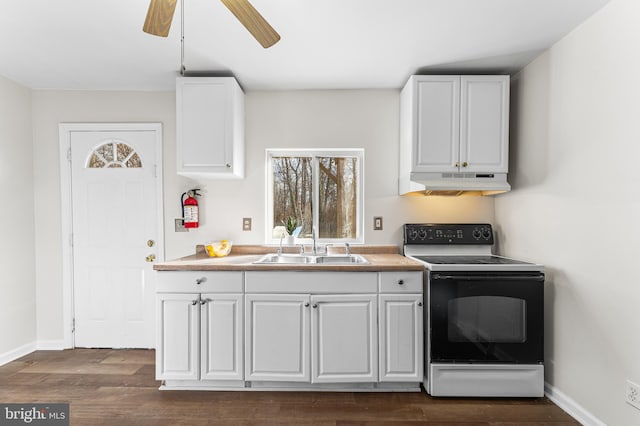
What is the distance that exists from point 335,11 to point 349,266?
5.03ft

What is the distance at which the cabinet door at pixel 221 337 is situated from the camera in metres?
2.27

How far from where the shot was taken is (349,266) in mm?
2260

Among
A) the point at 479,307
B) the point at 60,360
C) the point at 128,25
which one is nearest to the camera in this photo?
the point at 128,25

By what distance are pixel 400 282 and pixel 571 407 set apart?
1245 mm

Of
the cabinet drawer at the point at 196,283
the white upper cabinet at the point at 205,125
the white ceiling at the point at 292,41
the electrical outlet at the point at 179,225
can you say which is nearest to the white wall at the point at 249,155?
the electrical outlet at the point at 179,225

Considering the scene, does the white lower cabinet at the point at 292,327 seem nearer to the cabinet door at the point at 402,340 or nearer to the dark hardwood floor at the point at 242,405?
→ the cabinet door at the point at 402,340

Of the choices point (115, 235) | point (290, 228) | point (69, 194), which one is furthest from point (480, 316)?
point (69, 194)

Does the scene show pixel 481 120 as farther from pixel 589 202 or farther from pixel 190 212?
pixel 190 212

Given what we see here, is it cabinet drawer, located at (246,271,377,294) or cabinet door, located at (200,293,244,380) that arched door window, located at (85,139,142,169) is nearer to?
cabinet door, located at (200,293,244,380)

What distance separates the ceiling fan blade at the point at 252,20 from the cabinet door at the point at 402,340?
1.74 meters

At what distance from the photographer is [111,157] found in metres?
2.97

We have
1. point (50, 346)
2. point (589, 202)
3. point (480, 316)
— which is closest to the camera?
point (589, 202)

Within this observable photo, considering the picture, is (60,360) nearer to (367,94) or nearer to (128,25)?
(128,25)

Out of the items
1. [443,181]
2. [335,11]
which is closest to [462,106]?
[443,181]
